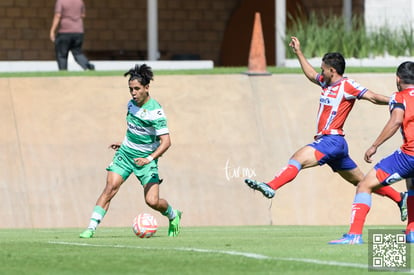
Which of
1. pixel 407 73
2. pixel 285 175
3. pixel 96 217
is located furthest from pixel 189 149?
pixel 407 73

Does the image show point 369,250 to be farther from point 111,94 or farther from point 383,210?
point 111,94

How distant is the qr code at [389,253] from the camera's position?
984cm

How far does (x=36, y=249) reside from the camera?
1174 cm

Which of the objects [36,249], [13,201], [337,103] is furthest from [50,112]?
[36,249]

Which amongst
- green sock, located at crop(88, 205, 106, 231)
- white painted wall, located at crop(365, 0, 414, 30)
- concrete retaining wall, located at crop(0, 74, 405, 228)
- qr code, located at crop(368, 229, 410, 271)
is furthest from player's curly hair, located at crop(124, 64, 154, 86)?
white painted wall, located at crop(365, 0, 414, 30)

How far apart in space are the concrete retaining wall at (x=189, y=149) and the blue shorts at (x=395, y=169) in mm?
8883

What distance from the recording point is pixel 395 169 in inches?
464

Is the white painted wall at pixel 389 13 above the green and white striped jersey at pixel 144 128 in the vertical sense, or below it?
below

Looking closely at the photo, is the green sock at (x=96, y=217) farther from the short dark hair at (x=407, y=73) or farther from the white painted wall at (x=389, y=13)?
the white painted wall at (x=389, y=13)

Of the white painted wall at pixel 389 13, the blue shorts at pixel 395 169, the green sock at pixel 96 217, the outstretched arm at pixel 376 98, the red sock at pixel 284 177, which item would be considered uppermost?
the outstretched arm at pixel 376 98

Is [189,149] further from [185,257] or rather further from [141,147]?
[185,257]

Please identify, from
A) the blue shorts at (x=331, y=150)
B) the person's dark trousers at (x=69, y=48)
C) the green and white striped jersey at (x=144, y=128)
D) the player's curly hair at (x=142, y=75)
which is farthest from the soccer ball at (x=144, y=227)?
the person's dark trousers at (x=69, y=48)

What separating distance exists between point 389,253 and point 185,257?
169cm

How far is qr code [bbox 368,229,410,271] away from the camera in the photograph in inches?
387
